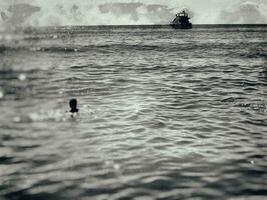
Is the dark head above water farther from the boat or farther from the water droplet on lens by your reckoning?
the boat

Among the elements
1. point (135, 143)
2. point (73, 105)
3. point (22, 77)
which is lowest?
point (135, 143)

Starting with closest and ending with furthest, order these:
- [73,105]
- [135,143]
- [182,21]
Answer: [135,143], [73,105], [182,21]

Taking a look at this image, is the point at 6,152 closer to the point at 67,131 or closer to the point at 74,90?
the point at 67,131

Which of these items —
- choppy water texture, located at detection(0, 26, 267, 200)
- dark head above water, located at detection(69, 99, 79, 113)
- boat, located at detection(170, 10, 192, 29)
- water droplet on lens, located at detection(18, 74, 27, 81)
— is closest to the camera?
choppy water texture, located at detection(0, 26, 267, 200)

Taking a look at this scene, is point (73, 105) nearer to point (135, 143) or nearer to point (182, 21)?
point (135, 143)

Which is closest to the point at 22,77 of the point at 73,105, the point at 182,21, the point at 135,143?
the point at 73,105

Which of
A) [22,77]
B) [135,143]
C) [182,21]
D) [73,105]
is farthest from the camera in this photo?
[182,21]

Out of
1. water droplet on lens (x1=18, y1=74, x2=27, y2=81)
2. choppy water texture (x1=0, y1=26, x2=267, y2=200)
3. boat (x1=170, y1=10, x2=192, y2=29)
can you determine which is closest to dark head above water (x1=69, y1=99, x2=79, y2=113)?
choppy water texture (x1=0, y1=26, x2=267, y2=200)

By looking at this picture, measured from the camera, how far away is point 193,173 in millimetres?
9641

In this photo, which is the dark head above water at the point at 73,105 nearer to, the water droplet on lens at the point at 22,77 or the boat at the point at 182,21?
the water droplet on lens at the point at 22,77

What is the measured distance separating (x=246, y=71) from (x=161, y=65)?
8.92 metres

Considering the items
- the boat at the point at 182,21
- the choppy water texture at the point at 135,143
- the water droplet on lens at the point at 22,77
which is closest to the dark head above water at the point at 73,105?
the choppy water texture at the point at 135,143

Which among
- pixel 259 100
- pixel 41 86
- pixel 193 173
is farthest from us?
pixel 41 86

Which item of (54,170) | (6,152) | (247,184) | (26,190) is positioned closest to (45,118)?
(6,152)
